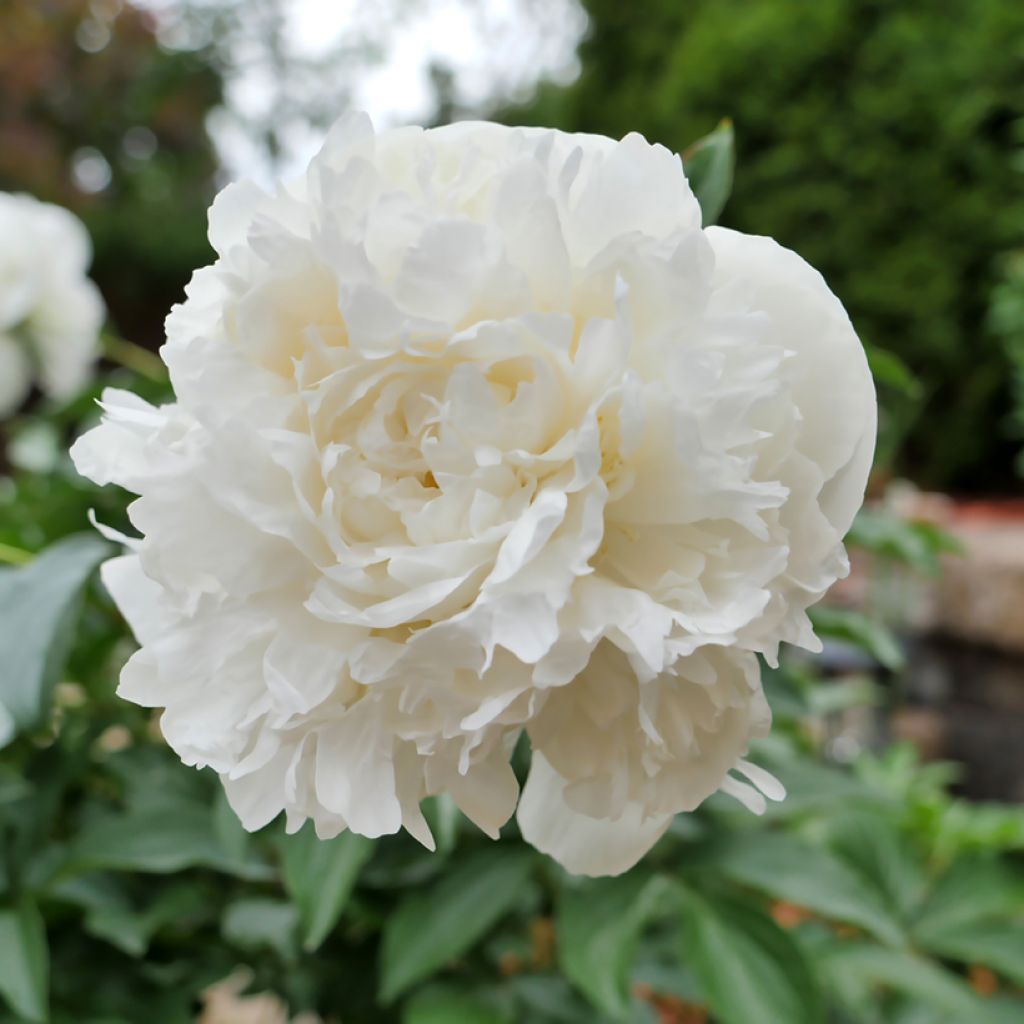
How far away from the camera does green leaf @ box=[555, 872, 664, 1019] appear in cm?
48

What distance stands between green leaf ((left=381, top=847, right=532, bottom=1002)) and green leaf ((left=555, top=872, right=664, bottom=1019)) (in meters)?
0.03

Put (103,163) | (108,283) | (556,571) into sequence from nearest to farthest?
(556,571), (108,283), (103,163)

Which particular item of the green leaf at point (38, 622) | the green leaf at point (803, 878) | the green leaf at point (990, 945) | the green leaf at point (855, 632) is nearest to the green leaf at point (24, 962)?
the green leaf at point (38, 622)

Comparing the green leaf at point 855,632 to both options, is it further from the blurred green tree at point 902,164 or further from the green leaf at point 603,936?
the blurred green tree at point 902,164

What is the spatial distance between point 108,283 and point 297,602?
5.69 meters

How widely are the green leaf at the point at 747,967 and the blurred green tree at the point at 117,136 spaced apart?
5161mm

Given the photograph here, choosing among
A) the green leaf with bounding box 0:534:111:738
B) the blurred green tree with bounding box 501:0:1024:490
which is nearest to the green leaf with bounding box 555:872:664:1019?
the green leaf with bounding box 0:534:111:738

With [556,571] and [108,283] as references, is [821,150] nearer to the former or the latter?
[556,571]

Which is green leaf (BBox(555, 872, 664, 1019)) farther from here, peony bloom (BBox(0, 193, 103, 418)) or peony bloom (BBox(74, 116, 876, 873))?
peony bloom (BBox(0, 193, 103, 418))

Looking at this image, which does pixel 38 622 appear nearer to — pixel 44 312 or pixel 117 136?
pixel 44 312

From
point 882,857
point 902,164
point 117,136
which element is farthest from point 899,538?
point 117,136

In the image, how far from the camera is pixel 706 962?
50 centimetres

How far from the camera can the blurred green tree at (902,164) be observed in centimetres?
297

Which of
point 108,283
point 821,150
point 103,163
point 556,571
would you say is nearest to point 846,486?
point 556,571
